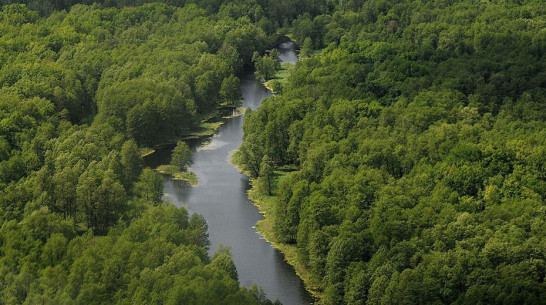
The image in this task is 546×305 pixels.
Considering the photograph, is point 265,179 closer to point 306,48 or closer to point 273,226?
point 273,226

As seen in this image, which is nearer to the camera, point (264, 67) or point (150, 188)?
point (150, 188)

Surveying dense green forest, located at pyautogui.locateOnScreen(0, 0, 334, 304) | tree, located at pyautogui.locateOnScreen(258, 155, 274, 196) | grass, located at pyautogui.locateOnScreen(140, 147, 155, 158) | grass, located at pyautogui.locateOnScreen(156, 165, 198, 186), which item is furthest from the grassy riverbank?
grass, located at pyautogui.locateOnScreen(140, 147, 155, 158)

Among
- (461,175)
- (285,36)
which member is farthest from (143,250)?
(285,36)

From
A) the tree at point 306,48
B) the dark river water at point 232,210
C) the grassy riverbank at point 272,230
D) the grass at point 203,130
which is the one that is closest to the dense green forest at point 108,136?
the grass at point 203,130

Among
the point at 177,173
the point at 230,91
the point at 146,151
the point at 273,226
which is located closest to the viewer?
the point at 273,226

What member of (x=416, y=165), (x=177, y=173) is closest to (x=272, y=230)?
(x=416, y=165)

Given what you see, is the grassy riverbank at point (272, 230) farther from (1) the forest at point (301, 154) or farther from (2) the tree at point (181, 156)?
(2) the tree at point (181, 156)

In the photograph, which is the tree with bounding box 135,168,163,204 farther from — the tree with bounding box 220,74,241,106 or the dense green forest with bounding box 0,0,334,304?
the tree with bounding box 220,74,241,106
